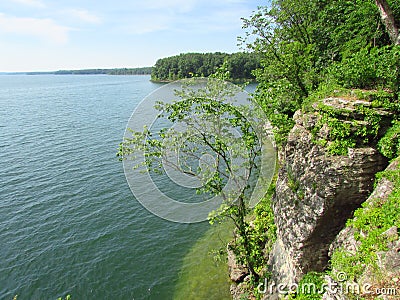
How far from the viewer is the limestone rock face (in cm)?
951

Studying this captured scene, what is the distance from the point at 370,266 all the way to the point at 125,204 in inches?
811

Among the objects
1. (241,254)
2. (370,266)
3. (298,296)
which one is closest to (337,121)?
(370,266)

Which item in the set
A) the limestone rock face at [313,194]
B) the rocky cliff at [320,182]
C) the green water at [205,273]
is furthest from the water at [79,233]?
the rocky cliff at [320,182]

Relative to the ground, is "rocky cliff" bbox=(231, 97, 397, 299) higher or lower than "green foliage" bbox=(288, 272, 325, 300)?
higher

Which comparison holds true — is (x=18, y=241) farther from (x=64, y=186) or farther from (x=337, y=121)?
(x=337, y=121)

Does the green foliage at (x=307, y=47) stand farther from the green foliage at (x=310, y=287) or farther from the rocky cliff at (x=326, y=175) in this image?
the green foliage at (x=310, y=287)

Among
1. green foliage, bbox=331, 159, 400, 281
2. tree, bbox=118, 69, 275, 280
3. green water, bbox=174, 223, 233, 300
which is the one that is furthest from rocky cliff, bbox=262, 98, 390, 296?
green water, bbox=174, 223, 233, 300

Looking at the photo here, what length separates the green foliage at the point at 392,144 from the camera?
29.8 ft

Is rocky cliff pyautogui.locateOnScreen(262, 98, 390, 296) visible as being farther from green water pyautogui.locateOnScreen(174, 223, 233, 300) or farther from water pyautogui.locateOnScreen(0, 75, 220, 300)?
water pyautogui.locateOnScreen(0, 75, 220, 300)

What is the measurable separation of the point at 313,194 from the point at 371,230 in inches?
94.8

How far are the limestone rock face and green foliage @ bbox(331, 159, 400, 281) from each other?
722 millimetres

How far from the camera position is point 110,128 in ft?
153

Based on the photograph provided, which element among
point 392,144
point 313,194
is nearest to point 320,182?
point 313,194

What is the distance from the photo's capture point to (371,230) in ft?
27.0
